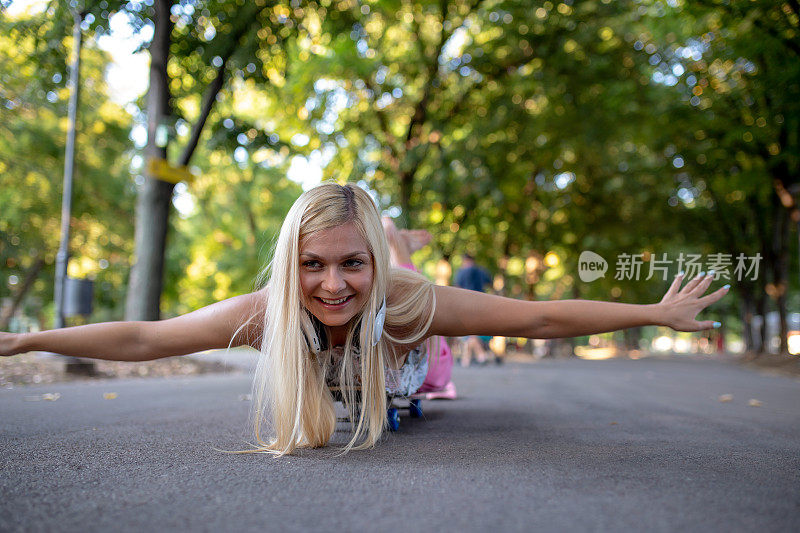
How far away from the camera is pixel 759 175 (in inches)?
555

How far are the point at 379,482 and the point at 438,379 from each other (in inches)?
89.1

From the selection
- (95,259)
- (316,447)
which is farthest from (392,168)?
(316,447)

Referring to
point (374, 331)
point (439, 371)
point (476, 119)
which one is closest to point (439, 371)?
point (439, 371)

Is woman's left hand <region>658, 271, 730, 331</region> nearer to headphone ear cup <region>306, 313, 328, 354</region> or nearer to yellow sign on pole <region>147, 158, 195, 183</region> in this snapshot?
headphone ear cup <region>306, 313, 328, 354</region>

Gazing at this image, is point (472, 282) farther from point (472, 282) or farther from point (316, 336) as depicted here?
point (316, 336)

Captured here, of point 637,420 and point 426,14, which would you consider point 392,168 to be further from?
point 637,420

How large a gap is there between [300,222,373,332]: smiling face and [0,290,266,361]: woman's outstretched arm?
0.36 metres

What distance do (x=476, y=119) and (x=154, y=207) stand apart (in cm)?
925

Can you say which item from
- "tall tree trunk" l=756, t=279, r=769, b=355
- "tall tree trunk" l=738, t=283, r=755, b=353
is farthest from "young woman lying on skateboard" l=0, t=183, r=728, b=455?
"tall tree trunk" l=738, t=283, r=755, b=353

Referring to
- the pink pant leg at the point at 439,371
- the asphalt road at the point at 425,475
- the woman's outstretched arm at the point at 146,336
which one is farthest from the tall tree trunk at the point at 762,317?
the woman's outstretched arm at the point at 146,336

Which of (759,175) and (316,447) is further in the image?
(759,175)

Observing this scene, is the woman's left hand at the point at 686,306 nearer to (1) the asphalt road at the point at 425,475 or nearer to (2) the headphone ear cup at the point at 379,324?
(1) the asphalt road at the point at 425,475

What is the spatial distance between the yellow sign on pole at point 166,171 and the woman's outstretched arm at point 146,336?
649cm

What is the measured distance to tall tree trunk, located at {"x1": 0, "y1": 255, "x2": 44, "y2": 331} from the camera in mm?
21078
